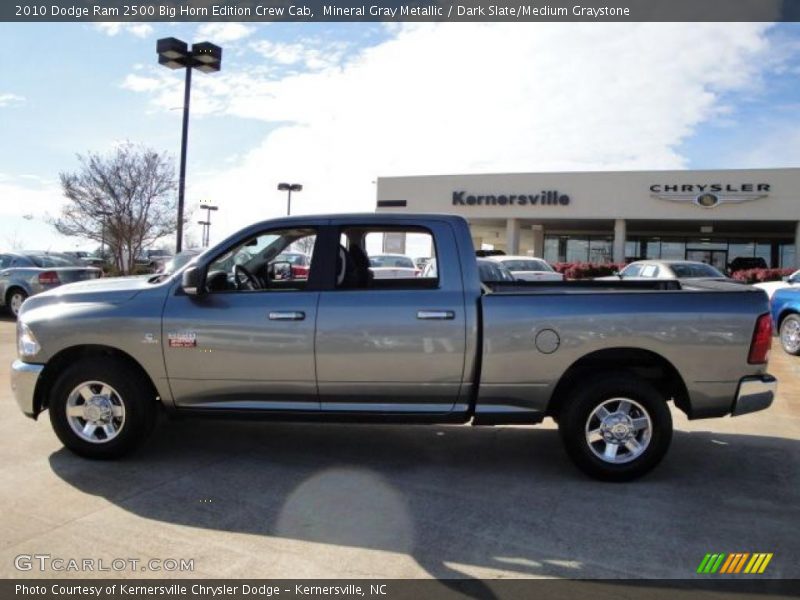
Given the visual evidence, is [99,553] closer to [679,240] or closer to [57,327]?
[57,327]

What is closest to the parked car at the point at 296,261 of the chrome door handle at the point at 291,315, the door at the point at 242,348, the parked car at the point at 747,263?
the door at the point at 242,348

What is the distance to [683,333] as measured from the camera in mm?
4816

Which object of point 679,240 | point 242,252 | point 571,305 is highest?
point 679,240

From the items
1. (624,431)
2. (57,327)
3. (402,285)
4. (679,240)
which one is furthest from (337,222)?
(679,240)

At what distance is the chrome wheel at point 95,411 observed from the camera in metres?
5.11

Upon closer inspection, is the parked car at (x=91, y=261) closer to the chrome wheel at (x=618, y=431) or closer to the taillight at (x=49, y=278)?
the taillight at (x=49, y=278)

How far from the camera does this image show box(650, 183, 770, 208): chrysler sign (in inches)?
1224

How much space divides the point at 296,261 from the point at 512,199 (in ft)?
95.0

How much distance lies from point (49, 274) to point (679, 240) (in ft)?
115

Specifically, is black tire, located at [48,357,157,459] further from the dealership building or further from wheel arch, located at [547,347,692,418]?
the dealership building

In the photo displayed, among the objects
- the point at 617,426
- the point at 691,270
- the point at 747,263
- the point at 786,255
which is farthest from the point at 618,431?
the point at 786,255

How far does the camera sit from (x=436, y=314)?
15.9 feet

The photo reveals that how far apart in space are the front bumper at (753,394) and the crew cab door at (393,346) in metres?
2.02

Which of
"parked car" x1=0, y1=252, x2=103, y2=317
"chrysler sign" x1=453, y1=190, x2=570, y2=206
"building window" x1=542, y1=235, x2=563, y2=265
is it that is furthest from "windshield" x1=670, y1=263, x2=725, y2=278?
"building window" x1=542, y1=235, x2=563, y2=265
